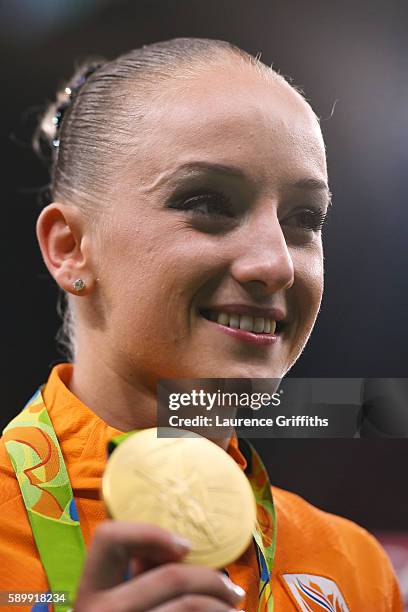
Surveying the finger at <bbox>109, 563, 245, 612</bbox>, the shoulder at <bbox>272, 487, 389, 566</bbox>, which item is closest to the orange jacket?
the shoulder at <bbox>272, 487, 389, 566</bbox>

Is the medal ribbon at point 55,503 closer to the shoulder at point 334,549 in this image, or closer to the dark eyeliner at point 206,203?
the shoulder at point 334,549

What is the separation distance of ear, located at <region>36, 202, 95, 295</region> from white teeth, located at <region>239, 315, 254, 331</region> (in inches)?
6.7

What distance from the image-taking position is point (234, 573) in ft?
2.40

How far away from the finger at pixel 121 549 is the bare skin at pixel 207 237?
0.81 ft

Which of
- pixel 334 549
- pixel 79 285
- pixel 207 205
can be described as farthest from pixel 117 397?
pixel 334 549

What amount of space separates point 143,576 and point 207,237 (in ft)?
1.10

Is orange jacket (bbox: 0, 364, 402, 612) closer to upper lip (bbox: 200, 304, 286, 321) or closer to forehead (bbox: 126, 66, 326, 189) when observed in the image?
upper lip (bbox: 200, 304, 286, 321)

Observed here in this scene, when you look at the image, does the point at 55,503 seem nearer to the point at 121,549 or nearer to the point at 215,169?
the point at 121,549

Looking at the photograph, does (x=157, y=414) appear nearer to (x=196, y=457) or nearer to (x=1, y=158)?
(x=196, y=457)

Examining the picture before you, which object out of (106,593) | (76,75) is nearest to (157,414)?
(106,593)

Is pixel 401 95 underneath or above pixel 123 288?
above

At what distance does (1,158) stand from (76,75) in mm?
166

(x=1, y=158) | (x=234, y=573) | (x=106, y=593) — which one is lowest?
(x=234, y=573)

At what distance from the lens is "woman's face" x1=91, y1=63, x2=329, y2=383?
2.31ft
